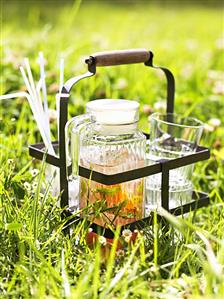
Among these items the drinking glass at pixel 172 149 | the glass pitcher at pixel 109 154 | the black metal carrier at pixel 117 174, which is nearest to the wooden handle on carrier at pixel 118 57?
the black metal carrier at pixel 117 174

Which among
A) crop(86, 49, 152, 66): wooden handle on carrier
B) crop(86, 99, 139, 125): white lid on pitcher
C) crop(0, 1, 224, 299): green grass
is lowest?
crop(0, 1, 224, 299): green grass

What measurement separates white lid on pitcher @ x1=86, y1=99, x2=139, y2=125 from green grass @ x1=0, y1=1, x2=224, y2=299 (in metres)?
0.21

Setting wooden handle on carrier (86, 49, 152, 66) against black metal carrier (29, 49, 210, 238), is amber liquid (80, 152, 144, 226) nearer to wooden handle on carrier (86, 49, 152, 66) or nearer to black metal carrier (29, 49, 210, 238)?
black metal carrier (29, 49, 210, 238)

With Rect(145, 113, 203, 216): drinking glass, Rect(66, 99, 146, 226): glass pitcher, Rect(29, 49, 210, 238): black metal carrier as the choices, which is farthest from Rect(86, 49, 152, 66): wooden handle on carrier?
Rect(145, 113, 203, 216): drinking glass

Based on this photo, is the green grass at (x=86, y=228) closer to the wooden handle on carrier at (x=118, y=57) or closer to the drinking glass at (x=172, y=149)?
the drinking glass at (x=172, y=149)

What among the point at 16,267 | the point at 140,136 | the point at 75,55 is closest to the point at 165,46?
the point at 75,55

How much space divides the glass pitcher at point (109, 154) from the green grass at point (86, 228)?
73mm

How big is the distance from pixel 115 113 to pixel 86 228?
31cm

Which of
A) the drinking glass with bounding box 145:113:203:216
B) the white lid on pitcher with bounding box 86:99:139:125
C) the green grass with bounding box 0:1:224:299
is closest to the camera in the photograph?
the green grass with bounding box 0:1:224:299

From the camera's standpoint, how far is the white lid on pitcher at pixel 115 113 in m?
1.69

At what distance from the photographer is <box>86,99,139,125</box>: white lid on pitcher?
169 centimetres

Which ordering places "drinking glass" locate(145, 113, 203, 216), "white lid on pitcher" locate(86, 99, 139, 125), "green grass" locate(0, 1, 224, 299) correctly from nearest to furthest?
1. "green grass" locate(0, 1, 224, 299)
2. "white lid on pitcher" locate(86, 99, 139, 125)
3. "drinking glass" locate(145, 113, 203, 216)

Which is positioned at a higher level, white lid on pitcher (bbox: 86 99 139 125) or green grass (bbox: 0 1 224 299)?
white lid on pitcher (bbox: 86 99 139 125)

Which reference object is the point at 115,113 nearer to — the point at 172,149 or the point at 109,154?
the point at 109,154
